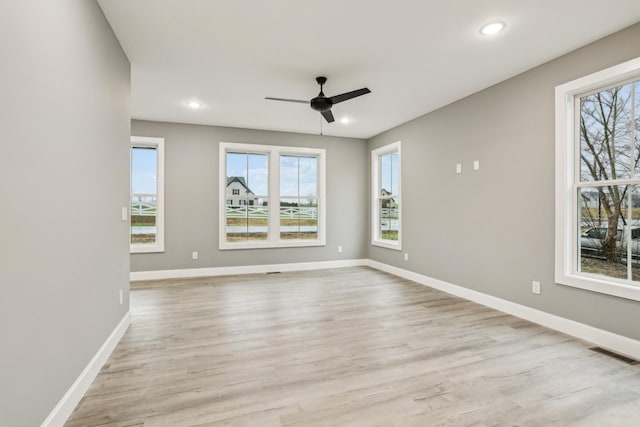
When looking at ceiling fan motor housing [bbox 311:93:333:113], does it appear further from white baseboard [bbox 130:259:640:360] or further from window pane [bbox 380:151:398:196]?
white baseboard [bbox 130:259:640:360]

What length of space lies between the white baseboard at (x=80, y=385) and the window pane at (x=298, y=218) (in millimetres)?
3608

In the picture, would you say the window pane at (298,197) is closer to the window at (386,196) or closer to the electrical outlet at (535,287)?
the window at (386,196)

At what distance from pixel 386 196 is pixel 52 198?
5.21m

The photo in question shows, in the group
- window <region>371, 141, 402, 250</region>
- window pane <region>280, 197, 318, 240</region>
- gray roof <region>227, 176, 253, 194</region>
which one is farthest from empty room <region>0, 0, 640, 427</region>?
window pane <region>280, 197, 318, 240</region>

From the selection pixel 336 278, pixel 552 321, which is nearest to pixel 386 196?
pixel 336 278

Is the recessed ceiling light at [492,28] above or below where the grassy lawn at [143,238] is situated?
above

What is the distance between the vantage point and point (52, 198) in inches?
65.2

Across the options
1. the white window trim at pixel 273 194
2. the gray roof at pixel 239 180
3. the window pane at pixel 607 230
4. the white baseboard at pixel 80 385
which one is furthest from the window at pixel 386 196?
the white baseboard at pixel 80 385

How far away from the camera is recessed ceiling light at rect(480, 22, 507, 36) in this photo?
8.41 feet

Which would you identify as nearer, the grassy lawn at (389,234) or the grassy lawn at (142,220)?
the grassy lawn at (142,220)

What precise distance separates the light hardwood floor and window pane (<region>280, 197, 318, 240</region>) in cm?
251

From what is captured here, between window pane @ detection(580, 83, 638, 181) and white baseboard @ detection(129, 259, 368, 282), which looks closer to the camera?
window pane @ detection(580, 83, 638, 181)

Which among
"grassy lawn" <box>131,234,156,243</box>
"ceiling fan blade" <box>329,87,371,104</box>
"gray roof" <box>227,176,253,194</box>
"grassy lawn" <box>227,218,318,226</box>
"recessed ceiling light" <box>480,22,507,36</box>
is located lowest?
"grassy lawn" <box>131,234,156,243</box>

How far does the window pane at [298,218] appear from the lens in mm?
6156
